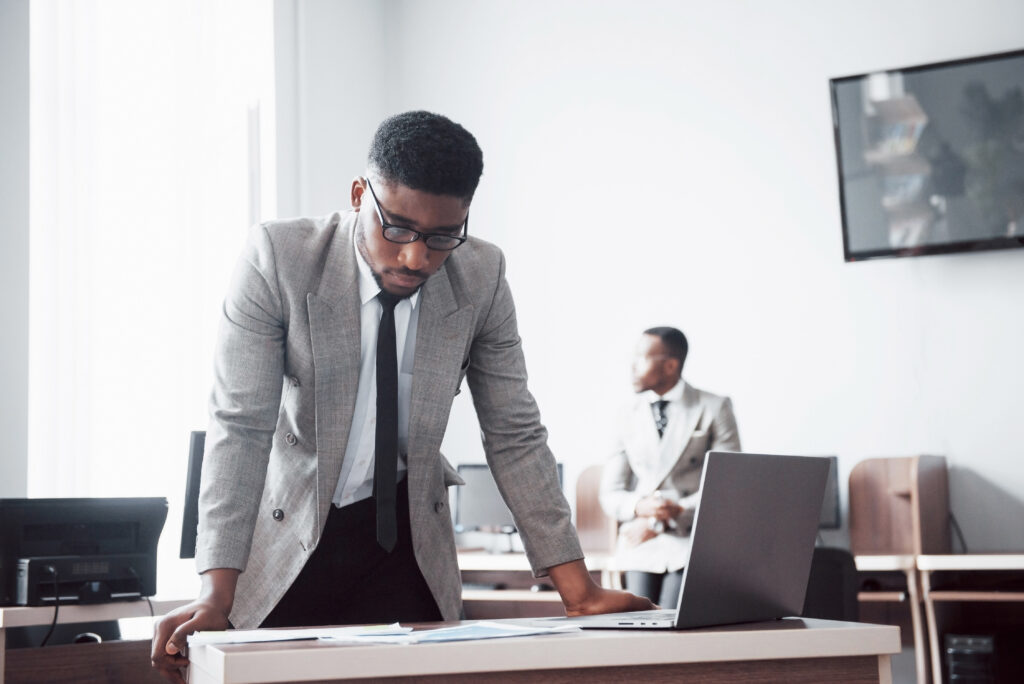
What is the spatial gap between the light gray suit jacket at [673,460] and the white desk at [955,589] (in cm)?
82

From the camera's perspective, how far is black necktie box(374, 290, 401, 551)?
58.1 inches

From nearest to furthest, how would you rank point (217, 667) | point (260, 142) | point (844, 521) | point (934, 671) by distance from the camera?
point (217, 667) < point (934, 671) < point (844, 521) < point (260, 142)

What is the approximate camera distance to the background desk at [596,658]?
1.00 m

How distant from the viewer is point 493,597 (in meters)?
4.23

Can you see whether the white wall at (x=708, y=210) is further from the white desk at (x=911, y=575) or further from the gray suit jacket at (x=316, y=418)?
the gray suit jacket at (x=316, y=418)

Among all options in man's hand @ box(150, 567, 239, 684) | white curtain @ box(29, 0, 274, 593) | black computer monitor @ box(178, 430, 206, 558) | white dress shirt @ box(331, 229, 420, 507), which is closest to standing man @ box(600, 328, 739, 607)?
black computer monitor @ box(178, 430, 206, 558)

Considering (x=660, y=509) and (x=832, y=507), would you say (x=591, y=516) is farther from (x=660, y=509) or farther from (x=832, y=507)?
(x=660, y=509)

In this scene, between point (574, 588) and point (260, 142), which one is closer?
point (574, 588)

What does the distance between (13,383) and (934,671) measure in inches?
121

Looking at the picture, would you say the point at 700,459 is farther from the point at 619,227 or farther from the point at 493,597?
the point at 619,227

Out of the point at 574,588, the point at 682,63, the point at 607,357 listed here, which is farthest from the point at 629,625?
the point at 682,63

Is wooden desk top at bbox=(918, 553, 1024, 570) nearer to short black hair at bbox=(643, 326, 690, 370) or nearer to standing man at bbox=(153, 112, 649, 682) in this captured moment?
short black hair at bbox=(643, 326, 690, 370)

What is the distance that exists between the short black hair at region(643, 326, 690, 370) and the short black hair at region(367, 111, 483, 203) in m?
2.19

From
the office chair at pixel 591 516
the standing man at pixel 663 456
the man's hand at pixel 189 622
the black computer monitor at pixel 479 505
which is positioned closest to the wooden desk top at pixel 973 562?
the standing man at pixel 663 456
